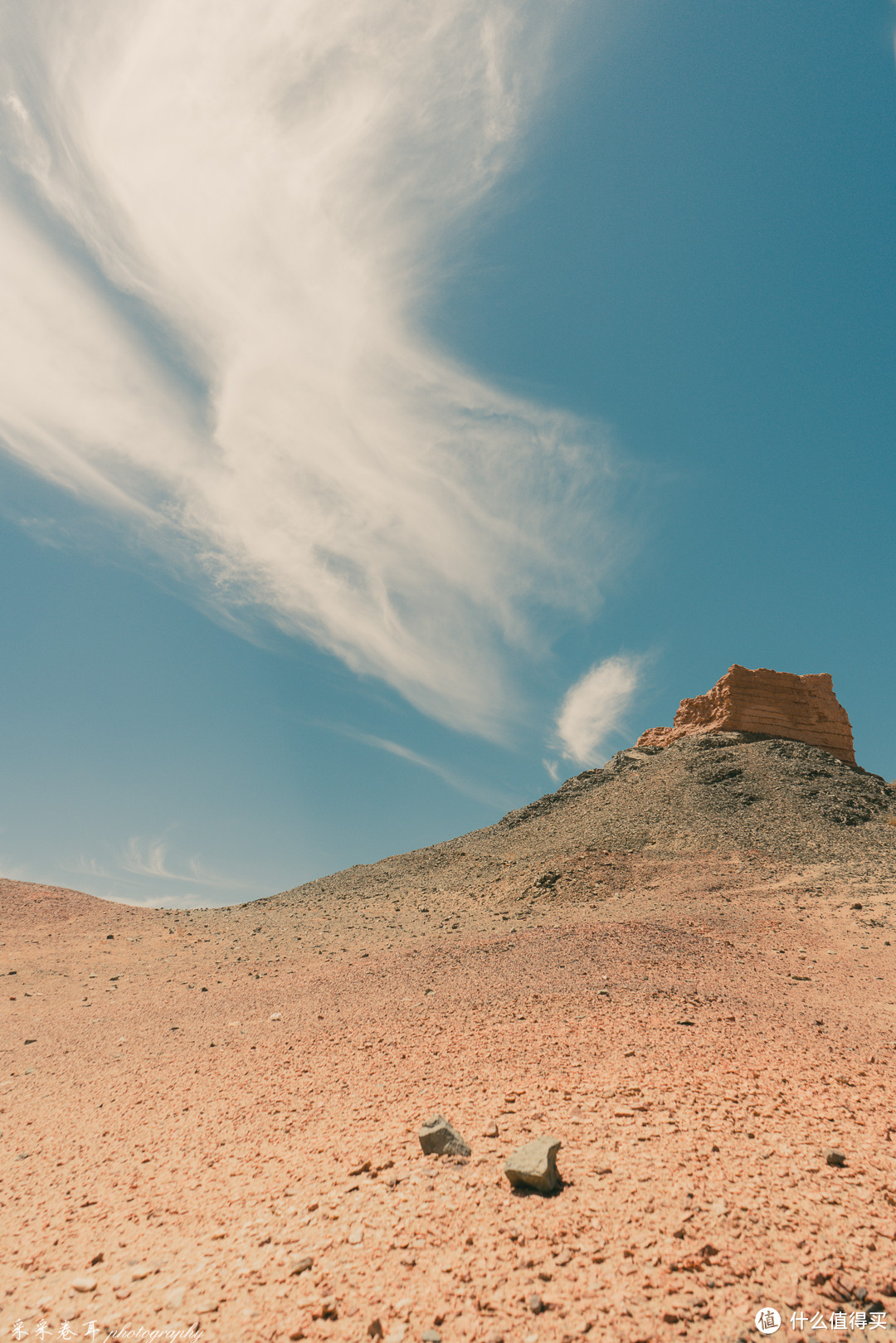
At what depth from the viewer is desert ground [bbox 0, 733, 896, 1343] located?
3.43m

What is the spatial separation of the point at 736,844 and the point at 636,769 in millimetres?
11138

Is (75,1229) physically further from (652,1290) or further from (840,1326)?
(840,1326)

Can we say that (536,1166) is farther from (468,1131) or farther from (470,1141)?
(468,1131)

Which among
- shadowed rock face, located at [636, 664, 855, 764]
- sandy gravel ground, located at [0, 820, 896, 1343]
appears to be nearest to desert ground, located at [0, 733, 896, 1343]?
sandy gravel ground, located at [0, 820, 896, 1343]

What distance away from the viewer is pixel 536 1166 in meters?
4.25

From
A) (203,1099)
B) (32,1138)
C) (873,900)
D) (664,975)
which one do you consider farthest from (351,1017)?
(873,900)

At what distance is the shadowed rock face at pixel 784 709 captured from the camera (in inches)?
1320

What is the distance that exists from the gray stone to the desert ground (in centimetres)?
10

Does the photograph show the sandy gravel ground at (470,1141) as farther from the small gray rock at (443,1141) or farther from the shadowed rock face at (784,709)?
the shadowed rock face at (784,709)

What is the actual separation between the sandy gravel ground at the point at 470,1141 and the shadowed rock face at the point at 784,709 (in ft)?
68.8

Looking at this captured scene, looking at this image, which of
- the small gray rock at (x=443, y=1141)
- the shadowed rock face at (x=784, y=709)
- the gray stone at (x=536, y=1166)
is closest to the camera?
the gray stone at (x=536, y=1166)

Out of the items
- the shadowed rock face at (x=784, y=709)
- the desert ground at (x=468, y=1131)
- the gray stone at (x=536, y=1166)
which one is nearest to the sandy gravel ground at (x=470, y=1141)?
the desert ground at (x=468, y=1131)

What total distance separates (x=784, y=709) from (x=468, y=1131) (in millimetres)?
→ 33877

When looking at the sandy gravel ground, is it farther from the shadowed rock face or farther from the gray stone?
the shadowed rock face
